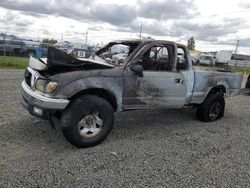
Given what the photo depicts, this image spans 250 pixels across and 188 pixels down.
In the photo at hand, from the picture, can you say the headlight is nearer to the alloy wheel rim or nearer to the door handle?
the alloy wheel rim

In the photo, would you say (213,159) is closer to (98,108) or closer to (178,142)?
(178,142)

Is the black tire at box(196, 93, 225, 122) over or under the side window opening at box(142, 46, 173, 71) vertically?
under

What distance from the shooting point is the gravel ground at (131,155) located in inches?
134

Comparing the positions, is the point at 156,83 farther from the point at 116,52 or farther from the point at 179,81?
the point at 116,52

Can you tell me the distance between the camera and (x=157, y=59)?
217 inches

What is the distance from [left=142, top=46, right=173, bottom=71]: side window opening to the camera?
5.16m

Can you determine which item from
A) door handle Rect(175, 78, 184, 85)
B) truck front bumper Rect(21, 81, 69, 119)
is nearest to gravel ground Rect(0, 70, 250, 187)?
truck front bumper Rect(21, 81, 69, 119)

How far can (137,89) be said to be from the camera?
482 centimetres

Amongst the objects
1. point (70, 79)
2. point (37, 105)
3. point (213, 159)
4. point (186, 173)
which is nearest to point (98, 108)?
point (70, 79)

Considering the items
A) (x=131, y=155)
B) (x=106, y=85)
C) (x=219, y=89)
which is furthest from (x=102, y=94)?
(x=219, y=89)

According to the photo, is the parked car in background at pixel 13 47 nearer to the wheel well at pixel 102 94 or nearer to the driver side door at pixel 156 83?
the driver side door at pixel 156 83

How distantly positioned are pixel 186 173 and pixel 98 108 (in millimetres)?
1641

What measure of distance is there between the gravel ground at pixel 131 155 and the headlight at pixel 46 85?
913 mm

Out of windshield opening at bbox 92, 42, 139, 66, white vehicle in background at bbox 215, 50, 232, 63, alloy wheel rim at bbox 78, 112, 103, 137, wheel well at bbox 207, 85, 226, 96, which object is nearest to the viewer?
alloy wheel rim at bbox 78, 112, 103, 137
